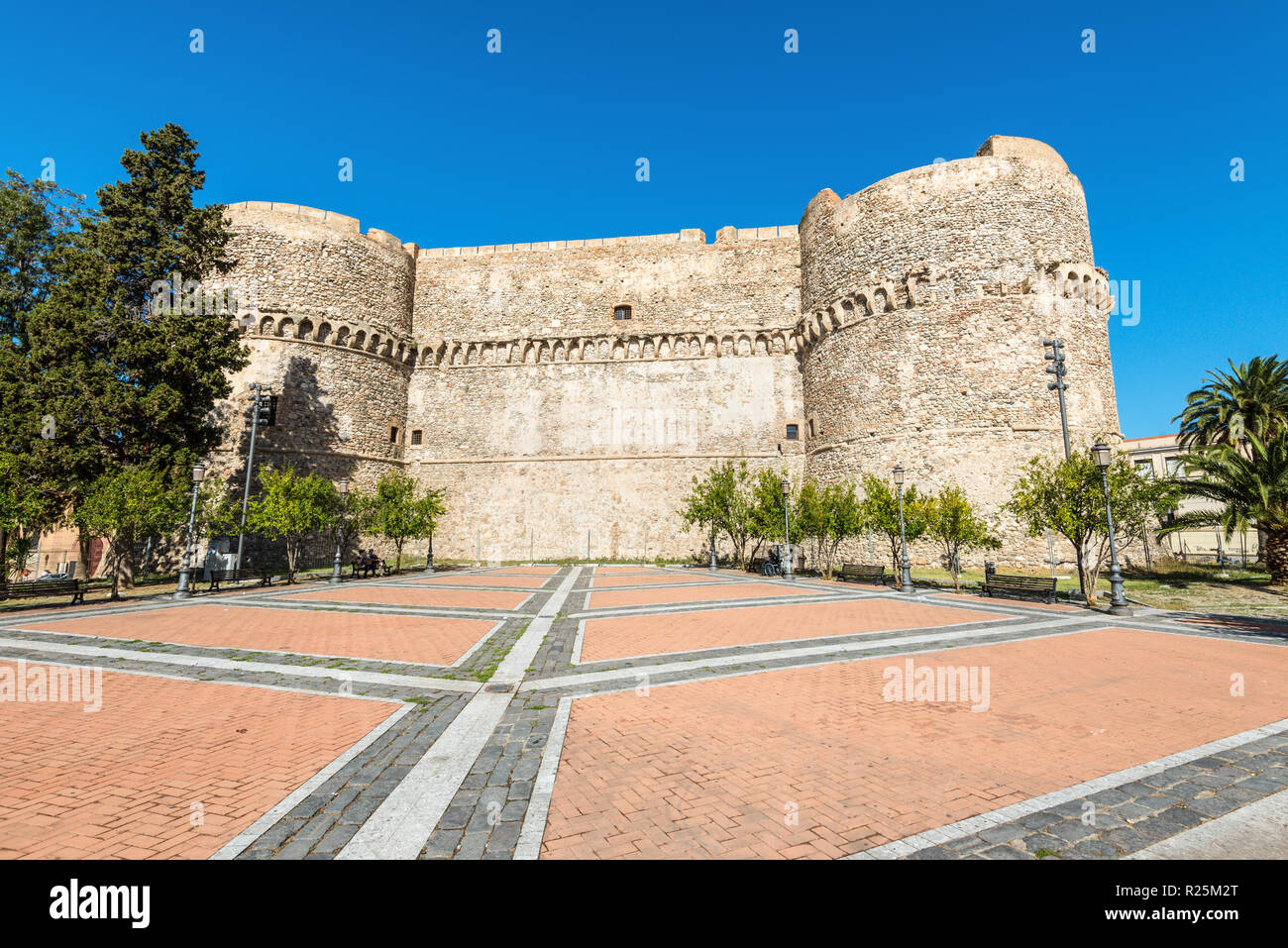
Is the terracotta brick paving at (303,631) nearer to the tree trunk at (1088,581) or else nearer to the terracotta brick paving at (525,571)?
the terracotta brick paving at (525,571)

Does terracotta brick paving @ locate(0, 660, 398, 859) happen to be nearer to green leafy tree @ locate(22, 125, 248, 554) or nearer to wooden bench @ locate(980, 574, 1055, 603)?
wooden bench @ locate(980, 574, 1055, 603)

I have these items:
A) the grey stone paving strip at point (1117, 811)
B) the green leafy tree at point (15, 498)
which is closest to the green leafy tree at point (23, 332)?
the green leafy tree at point (15, 498)

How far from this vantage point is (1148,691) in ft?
18.3

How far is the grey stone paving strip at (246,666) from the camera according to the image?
19.2ft

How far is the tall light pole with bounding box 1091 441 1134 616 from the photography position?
1130 centimetres

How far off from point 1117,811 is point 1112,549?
11772mm

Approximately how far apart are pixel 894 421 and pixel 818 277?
858 cm

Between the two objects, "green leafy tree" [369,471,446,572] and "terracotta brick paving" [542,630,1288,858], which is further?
"green leafy tree" [369,471,446,572]

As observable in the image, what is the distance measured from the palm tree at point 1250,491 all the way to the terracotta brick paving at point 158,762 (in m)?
20.2

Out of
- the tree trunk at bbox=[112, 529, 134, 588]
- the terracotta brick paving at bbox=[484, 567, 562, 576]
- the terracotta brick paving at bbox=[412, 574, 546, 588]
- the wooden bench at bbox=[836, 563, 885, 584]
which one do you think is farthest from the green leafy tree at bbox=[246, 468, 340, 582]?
the wooden bench at bbox=[836, 563, 885, 584]

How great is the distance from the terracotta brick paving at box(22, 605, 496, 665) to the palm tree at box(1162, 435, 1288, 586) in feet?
61.7

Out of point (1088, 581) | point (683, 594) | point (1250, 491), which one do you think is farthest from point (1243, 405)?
point (683, 594)

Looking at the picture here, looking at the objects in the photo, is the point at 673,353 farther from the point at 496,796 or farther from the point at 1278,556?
the point at 496,796
